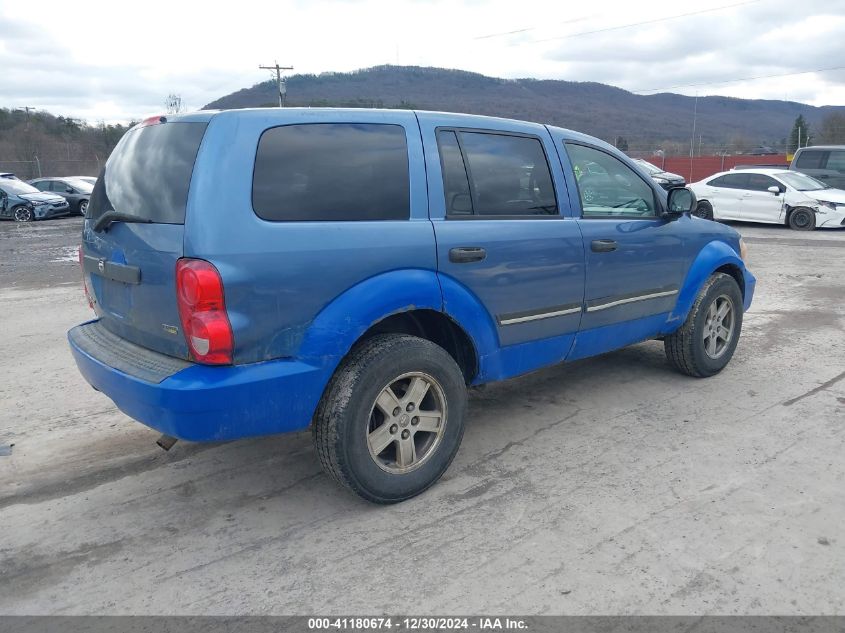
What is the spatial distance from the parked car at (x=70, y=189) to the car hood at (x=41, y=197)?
70 centimetres

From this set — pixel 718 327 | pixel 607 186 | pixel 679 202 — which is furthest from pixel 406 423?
pixel 718 327

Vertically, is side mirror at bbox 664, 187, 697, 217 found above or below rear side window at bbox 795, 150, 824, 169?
below

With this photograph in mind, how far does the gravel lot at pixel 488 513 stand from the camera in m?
2.75

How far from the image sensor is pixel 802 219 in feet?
51.4

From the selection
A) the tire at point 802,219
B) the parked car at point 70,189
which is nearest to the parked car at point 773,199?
the tire at point 802,219

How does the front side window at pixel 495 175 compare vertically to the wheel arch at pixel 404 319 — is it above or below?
above

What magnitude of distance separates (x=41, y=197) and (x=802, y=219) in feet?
72.0

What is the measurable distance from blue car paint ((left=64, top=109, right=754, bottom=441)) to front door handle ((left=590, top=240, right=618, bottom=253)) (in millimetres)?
69

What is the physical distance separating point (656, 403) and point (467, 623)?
277 cm

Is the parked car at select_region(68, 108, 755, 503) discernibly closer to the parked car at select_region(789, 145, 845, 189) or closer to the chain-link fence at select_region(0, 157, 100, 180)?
the parked car at select_region(789, 145, 845, 189)

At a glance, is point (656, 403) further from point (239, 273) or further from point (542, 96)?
point (542, 96)

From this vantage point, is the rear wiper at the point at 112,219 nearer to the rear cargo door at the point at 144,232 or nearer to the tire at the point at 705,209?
the rear cargo door at the point at 144,232

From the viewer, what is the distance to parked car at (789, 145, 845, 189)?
17.6 meters

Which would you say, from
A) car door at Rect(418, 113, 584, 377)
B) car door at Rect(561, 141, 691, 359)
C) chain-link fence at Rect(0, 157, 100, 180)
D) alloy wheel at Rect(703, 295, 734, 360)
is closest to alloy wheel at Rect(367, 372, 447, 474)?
car door at Rect(418, 113, 584, 377)
